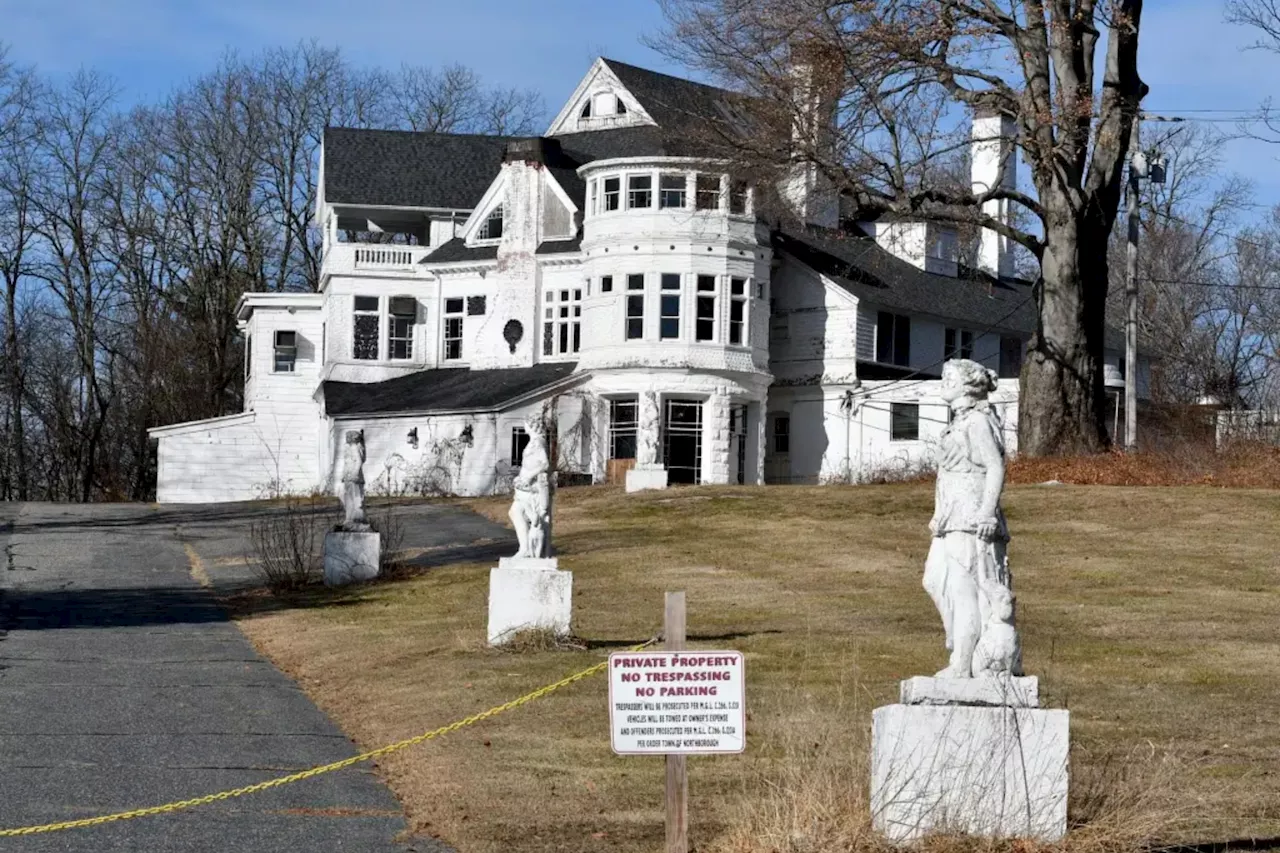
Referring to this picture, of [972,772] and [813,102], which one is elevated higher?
[813,102]

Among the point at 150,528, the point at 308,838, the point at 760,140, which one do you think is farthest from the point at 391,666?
the point at 150,528

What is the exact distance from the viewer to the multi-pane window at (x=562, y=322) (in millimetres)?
53562

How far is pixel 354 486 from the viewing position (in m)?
29.5

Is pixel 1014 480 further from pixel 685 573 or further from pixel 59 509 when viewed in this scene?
pixel 59 509

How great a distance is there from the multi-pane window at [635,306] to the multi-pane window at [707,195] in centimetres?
251

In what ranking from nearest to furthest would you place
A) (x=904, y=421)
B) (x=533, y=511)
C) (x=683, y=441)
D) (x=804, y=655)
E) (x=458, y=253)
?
(x=804, y=655) < (x=533, y=511) < (x=683, y=441) < (x=904, y=421) < (x=458, y=253)

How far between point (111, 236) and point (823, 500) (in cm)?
4519

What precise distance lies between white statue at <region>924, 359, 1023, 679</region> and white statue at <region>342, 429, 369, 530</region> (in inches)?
746

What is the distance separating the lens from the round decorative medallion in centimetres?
5444

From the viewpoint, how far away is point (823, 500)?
36000 mm

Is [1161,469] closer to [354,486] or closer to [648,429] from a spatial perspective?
[354,486]

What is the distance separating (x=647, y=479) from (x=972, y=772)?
31439 millimetres

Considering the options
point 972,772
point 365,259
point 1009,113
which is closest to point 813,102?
point 1009,113

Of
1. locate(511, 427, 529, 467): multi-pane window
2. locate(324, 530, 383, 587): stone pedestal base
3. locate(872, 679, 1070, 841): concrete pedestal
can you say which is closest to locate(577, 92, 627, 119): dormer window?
locate(511, 427, 529, 467): multi-pane window
